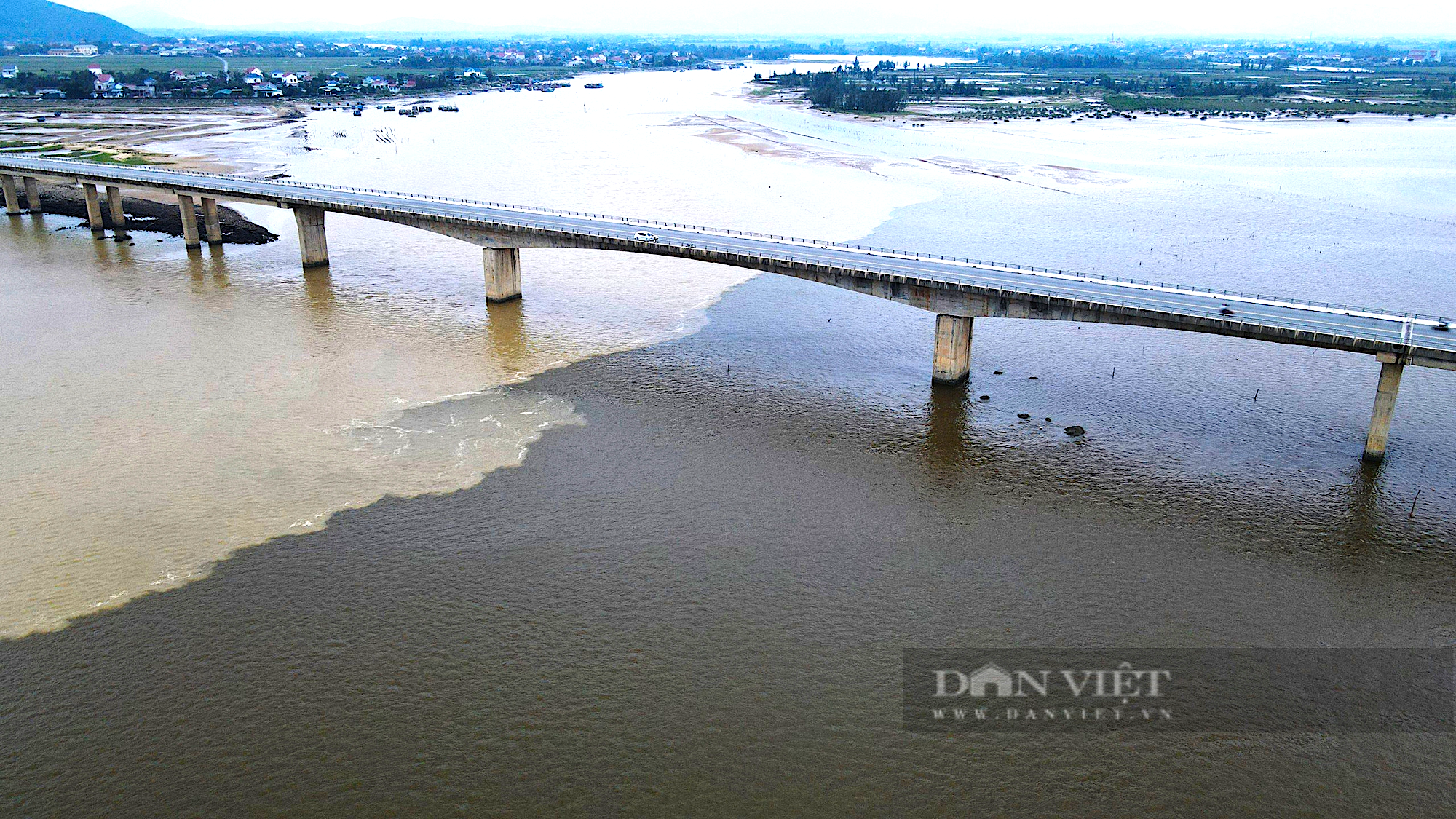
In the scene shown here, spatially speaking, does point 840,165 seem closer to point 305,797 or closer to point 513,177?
point 513,177

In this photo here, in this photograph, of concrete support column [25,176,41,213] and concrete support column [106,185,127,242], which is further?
concrete support column [25,176,41,213]

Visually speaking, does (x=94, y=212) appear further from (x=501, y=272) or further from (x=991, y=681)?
(x=991, y=681)

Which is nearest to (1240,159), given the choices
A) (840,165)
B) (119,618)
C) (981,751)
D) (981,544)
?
(840,165)

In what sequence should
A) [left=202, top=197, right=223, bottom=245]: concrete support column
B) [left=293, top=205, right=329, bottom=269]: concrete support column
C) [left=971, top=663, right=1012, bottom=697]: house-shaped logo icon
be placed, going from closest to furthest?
1. [left=971, top=663, right=1012, bottom=697]: house-shaped logo icon
2. [left=293, top=205, right=329, bottom=269]: concrete support column
3. [left=202, top=197, right=223, bottom=245]: concrete support column

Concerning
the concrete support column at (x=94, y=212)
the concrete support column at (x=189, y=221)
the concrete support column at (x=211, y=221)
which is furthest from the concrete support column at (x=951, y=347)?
the concrete support column at (x=94, y=212)

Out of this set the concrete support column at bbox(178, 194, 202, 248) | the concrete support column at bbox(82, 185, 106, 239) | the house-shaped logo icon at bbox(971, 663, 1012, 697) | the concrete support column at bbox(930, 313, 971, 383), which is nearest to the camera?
the house-shaped logo icon at bbox(971, 663, 1012, 697)

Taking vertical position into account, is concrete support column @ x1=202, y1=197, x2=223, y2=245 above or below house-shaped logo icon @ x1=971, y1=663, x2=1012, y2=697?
above

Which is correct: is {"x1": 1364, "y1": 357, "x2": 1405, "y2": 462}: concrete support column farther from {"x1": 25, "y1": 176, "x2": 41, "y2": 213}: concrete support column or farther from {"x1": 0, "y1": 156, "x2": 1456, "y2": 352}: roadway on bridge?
{"x1": 25, "y1": 176, "x2": 41, "y2": 213}: concrete support column

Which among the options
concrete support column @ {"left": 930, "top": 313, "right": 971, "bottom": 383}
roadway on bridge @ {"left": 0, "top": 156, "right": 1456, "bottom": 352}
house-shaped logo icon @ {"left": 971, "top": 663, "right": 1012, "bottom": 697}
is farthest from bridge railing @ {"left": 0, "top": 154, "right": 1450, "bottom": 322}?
house-shaped logo icon @ {"left": 971, "top": 663, "right": 1012, "bottom": 697}
